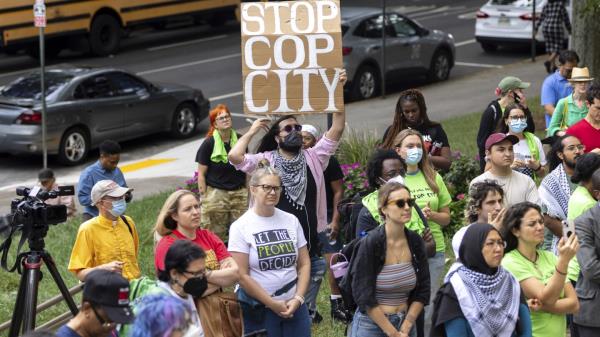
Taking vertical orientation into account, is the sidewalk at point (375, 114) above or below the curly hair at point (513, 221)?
below

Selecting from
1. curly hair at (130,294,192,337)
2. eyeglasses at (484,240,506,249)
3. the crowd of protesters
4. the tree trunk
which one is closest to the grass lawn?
the crowd of protesters

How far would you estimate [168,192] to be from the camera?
15141 mm

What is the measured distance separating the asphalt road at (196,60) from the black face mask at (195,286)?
11292 mm

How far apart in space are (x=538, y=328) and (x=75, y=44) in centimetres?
2136

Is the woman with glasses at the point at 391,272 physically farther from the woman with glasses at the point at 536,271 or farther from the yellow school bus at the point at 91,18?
the yellow school bus at the point at 91,18

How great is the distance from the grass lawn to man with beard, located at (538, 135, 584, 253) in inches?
74.4

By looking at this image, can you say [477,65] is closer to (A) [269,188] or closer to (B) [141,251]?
(B) [141,251]

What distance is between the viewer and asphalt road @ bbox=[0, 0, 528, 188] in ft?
63.3

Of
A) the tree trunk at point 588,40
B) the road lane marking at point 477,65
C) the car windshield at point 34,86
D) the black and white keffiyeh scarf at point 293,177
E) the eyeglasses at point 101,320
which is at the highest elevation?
the eyeglasses at point 101,320

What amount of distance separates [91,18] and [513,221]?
20629mm

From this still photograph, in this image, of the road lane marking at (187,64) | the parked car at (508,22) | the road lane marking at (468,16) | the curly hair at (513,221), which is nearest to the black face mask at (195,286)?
the curly hair at (513,221)

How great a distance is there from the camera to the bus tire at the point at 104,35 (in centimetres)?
2662

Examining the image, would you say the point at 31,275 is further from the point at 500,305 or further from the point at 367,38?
the point at 367,38

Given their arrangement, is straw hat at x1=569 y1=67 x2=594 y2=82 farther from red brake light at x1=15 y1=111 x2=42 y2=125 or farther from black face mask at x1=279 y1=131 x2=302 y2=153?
red brake light at x1=15 y1=111 x2=42 y2=125
